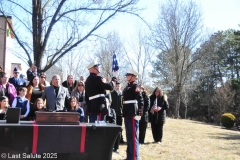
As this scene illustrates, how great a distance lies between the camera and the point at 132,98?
6480mm

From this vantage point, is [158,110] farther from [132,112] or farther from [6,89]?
[6,89]

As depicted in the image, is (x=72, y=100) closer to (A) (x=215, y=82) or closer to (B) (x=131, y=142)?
(B) (x=131, y=142)

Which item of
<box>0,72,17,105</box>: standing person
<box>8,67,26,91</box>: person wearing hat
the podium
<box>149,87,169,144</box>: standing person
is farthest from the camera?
<box>149,87,169,144</box>: standing person

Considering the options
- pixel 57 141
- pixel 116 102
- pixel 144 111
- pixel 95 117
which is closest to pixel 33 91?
pixel 95 117

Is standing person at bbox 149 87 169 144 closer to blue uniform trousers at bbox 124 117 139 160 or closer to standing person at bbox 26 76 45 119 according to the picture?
blue uniform trousers at bbox 124 117 139 160

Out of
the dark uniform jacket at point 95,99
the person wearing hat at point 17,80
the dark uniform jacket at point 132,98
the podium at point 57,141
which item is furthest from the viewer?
the person wearing hat at point 17,80

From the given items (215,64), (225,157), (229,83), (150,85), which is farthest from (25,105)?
(215,64)

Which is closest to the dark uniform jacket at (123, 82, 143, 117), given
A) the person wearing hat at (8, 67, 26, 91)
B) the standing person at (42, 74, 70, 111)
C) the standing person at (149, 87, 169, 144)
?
the standing person at (42, 74, 70, 111)

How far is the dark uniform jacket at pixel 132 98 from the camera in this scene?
6.29 m

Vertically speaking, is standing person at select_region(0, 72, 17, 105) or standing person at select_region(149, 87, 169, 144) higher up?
standing person at select_region(0, 72, 17, 105)

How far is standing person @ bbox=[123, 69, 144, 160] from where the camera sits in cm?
618

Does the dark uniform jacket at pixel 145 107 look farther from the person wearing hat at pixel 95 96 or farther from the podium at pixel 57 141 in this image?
the podium at pixel 57 141

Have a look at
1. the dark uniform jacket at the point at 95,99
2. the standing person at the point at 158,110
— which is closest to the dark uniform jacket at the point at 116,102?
the standing person at the point at 158,110

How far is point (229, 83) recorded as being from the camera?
3856cm
